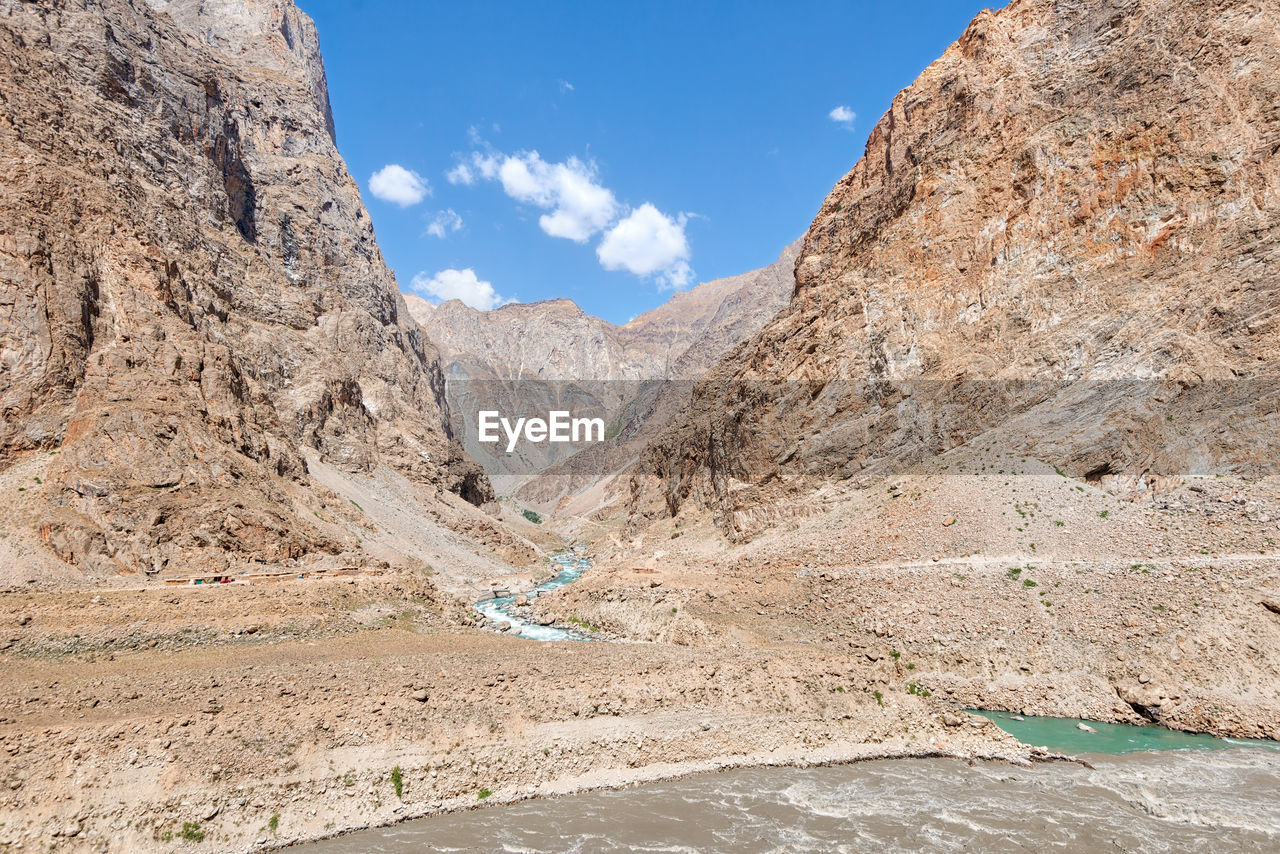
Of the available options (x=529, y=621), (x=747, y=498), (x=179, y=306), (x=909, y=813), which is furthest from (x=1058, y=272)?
(x=179, y=306)

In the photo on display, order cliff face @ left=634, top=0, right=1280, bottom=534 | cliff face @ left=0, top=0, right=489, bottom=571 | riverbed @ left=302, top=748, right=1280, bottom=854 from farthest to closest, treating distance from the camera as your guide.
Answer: cliff face @ left=0, top=0, right=489, bottom=571, cliff face @ left=634, top=0, right=1280, bottom=534, riverbed @ left=302, top=748, right=1280, bottom=854

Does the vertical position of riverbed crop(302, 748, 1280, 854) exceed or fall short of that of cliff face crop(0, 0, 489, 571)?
it falls short

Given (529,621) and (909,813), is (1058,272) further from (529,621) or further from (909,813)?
(529,621)

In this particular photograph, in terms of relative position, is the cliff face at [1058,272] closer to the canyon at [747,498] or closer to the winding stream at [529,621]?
the canyon at [747,498]

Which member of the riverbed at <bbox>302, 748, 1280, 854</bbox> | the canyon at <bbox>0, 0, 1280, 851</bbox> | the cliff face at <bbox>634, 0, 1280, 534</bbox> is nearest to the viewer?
the riverbed at <bbox>302, 748, 1280, 854</bbox>

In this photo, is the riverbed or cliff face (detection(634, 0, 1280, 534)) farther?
cliff face (detection(634, 0, 1280, 534))

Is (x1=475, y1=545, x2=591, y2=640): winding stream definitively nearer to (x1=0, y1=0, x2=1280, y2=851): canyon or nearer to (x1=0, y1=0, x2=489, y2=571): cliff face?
(x1=0, y1=0, x2=1280, y2=851): canyon

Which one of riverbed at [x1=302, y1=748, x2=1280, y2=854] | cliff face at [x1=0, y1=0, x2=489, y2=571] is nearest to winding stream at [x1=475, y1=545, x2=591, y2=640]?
cliff face at [x1=0, y1=0, x2=489, y2=571]
